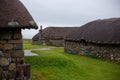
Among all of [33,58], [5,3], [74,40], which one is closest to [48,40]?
[74,40]

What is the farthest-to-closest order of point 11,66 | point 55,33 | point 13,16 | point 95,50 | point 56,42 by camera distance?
point 55,33 < point 56,42 < point 95,50 < point 13,16 < point 11,66

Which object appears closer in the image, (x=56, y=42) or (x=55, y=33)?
(x=56, y=42)

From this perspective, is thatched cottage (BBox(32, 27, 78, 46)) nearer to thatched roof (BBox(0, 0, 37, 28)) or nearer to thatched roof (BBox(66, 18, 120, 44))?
thatched roof (BBox(66, 18, 120, 44))

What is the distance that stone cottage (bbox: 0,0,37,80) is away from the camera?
983 centimetres

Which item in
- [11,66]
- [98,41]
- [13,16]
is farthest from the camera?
[98,41]

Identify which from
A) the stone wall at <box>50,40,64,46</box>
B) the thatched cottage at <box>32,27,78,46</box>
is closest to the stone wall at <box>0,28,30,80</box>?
the thatched cottage at <box>32,27,78,46</box>

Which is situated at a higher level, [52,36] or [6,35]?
[52,36]

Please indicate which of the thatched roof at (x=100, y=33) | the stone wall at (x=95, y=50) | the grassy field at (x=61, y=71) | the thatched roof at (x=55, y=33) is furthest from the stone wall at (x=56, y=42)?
the grassy field at (x=61, y=71)

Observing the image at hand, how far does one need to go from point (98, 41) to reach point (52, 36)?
27.8m

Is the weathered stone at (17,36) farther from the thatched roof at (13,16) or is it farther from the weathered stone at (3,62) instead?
the weathered stone at (3,62)

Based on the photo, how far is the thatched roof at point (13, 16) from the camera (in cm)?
975

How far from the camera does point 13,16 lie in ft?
33.1

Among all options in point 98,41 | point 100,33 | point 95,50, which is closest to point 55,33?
point 100,33

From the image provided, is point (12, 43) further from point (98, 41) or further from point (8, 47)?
point (98, 41)
